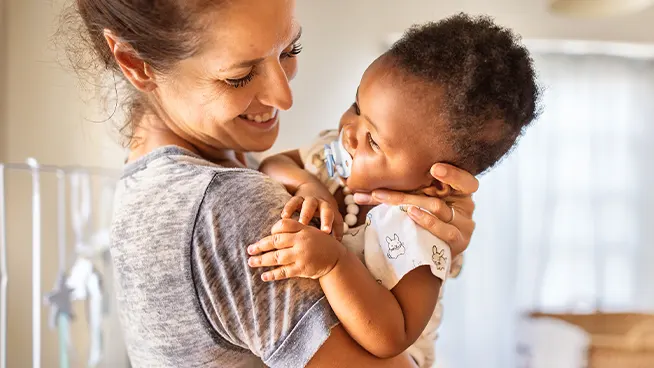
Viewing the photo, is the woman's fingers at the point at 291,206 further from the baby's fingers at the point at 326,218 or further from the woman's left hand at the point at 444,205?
the woman's left hand at the point at 444,205

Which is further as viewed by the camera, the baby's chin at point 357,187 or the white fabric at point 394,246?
the baby's chin at point 357,187

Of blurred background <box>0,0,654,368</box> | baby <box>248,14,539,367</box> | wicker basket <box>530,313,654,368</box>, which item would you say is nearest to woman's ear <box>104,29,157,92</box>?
baby <box>248,14,539,367</box>

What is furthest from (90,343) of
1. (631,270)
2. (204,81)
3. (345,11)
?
(631,270)

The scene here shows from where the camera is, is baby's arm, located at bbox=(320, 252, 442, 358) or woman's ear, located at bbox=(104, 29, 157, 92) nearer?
baby's arm, located at bbox=(320, 252, 442, 358)

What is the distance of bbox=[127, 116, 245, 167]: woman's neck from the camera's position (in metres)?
0.78

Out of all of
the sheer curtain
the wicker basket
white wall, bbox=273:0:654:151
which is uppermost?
white wall, bbox=273:0:654:151

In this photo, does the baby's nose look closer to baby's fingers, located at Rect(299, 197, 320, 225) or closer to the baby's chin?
the baby's chin

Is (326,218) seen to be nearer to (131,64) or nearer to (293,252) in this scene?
(293,252)

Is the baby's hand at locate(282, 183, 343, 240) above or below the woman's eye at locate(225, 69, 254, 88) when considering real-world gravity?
below

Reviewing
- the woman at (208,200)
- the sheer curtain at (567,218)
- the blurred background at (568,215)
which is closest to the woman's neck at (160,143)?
the woman at (208,200)

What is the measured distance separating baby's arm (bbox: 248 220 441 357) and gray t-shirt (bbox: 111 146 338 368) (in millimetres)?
17

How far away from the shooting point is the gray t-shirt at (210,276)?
1.97ft

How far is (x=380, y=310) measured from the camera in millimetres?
629

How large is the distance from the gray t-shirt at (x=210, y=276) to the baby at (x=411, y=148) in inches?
1.5
